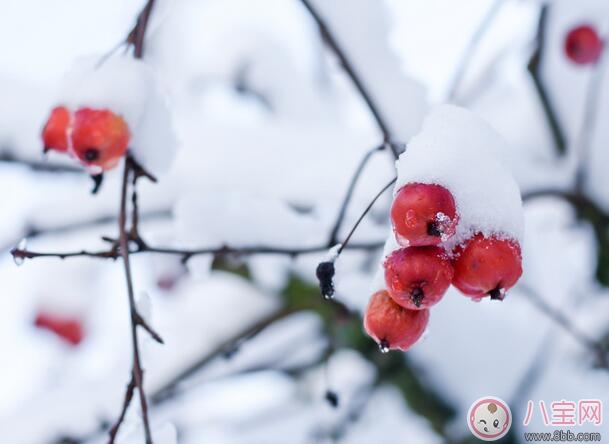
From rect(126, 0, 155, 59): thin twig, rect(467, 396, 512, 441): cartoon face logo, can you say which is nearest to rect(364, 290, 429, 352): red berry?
rect(126, 0, 155, 59): thin twig

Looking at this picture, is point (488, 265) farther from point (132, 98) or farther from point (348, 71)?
point (132, 98)

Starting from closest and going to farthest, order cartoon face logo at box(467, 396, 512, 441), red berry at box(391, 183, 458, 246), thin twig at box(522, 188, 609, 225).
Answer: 1. red berry at box(391, 183, 458, 246)
2. cartoon face logo at box(467, 396, 512, 441)
3. thin twig at box(522, 188, 609, 225)

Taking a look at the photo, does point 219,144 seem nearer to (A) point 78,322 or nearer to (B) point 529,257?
(A) point 78,322

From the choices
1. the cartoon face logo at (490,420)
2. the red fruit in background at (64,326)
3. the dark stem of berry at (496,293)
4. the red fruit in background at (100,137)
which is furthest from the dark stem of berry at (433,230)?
the red fruit in background at (64,326)

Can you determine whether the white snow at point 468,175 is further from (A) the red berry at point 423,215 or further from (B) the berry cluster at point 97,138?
(B) the berry cluster at point 97,138

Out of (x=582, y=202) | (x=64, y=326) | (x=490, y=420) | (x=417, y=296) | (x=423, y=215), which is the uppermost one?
(x=423, y=215)

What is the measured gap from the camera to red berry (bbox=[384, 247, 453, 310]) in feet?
2.98

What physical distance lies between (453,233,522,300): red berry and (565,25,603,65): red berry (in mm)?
1262

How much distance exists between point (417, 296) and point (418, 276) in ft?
0.10

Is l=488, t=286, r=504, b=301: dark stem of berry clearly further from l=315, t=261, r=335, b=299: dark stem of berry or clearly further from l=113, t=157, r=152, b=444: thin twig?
l=113, t=157, r=152, b=444: thin twig

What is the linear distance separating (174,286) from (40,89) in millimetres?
909

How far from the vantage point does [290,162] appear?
2.44 metres

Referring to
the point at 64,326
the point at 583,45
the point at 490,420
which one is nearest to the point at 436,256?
the point at 490,420

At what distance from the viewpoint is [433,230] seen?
2.90ft
